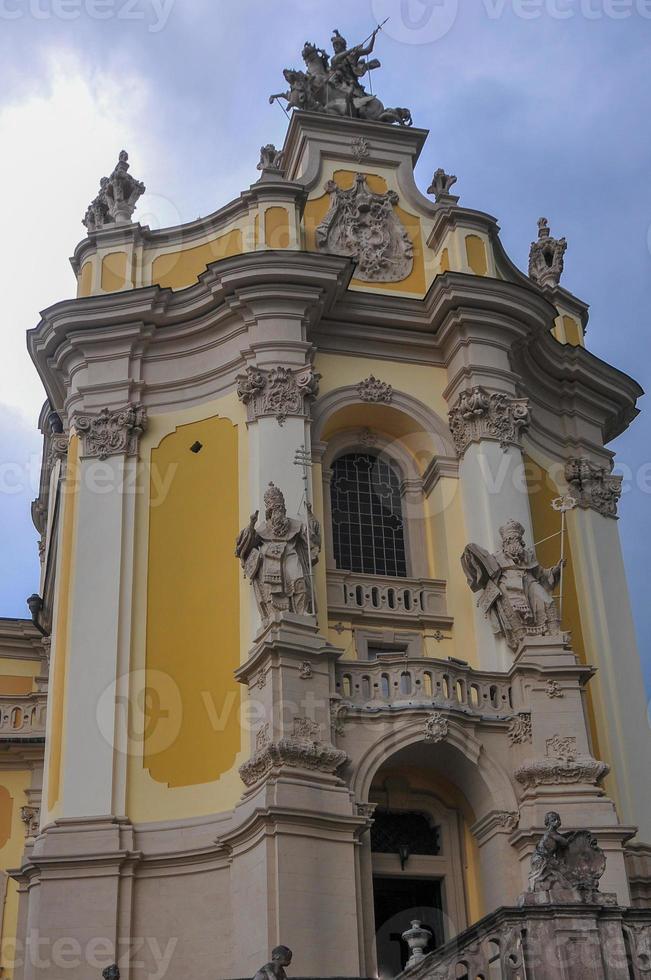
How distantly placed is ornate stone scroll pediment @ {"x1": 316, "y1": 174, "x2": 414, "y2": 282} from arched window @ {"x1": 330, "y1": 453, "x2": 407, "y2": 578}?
3400 millimetres

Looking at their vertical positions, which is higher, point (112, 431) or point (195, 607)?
point (112, 431)

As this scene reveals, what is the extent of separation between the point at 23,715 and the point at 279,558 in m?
9.02

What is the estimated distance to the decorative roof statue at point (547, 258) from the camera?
25.4 meters

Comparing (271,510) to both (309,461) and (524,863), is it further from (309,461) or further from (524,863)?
(524,863)

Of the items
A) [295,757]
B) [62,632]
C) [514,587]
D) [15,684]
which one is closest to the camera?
[295,757]

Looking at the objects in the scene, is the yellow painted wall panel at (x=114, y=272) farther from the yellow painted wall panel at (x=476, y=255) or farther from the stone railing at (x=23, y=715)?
the stone railing at (x=23, y=715)

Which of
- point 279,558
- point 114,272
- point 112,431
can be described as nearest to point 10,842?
point 112,431

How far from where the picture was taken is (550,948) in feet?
41.4

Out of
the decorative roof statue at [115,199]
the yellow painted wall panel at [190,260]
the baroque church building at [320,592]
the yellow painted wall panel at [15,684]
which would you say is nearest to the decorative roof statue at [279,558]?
the baroque church building at [320,592]

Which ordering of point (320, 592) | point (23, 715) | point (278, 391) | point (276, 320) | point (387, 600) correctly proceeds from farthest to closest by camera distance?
1. point (23, 715)
2. point (276, 320)
3. point (278, 391)
4. point (387, 600)
5. point (320, 592)

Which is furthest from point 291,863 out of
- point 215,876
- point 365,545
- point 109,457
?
point 109,457

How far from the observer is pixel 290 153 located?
2512cm

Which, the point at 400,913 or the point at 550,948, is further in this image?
the point at 400,913

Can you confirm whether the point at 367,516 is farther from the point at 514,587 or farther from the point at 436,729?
the point at 436,729
